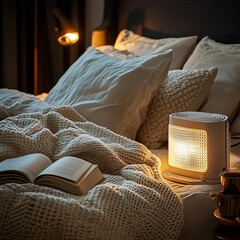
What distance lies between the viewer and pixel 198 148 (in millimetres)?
1844

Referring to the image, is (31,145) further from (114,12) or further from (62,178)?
(114,12)

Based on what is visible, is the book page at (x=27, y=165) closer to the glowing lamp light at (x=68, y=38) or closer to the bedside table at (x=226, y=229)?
the bedside table at (x=226, y=229)

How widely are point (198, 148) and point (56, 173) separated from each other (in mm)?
546

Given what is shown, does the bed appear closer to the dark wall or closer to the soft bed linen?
the soft bed linen

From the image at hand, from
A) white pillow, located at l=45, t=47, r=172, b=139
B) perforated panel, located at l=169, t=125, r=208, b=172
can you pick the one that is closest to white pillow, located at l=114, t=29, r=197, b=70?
white pillow, located at l=45, t=47, r=172, b=139

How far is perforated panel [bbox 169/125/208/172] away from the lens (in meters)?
1.83

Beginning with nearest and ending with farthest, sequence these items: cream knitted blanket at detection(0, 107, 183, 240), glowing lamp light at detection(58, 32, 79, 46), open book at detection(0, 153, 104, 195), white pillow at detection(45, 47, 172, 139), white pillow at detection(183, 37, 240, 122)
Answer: cream knitted blanket at detection(0, 107, 183, 240) < open book at detection(0, 153, 104, 195) < white pillow at detection(45, 47, 172, 139) < white pillow at detection(183, 37, 240, 122) < glowing lamp light at detection(58, 32, 79, 46)

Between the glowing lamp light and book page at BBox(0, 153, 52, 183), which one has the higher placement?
book page at BBox(0, 153, 52, 183)

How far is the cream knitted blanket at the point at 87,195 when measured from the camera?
135 cm

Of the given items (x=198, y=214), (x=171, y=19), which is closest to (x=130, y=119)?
(x=198, y=214)

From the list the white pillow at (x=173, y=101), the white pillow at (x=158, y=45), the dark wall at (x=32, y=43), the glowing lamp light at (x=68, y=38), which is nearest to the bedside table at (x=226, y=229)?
the white pillow at (x=173, y=101)

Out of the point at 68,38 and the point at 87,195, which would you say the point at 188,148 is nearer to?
the point at 87,195

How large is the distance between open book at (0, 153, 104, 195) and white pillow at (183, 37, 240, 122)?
82 centimetres

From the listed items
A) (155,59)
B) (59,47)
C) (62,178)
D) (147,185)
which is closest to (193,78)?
(155,59)
